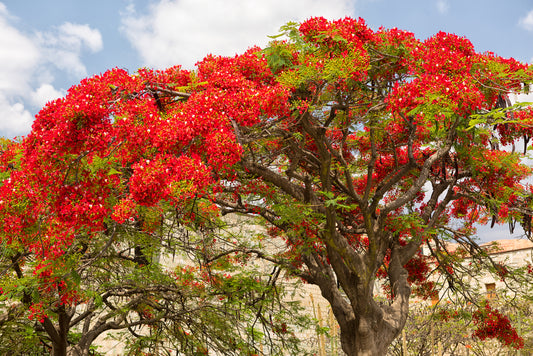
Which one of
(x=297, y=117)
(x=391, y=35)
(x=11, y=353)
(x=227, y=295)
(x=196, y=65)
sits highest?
(x=391, y=35)

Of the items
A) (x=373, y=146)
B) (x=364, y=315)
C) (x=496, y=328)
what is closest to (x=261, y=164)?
(x=373, y=146)

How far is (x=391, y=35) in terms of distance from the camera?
6.47 metres

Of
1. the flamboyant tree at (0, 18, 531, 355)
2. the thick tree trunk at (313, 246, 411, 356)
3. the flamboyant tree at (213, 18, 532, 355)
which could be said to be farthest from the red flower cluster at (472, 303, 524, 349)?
the thick tree trunk at (313, 246, 411, 356)

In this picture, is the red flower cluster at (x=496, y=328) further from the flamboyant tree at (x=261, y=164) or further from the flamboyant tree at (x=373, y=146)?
the flamboyant tree at (x=261, y=164)

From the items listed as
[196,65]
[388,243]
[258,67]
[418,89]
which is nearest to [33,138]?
[196,65]

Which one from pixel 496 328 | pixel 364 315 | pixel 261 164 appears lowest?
pixel 364 315

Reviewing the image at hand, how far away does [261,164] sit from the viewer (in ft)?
21.9

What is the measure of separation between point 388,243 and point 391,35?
11.5ft

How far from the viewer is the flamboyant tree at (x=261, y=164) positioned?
4320mm

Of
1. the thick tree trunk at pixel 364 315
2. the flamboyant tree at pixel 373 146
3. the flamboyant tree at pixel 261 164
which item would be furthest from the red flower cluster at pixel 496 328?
the thick tree trunk at pixel 364 315

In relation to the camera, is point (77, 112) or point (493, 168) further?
point (493, 168)

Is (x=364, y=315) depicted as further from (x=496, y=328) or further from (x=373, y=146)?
(x=496, y=328)

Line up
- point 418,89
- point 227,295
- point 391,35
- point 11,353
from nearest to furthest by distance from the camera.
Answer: point 418,89
point 391,35
point 11,353
point 227,295

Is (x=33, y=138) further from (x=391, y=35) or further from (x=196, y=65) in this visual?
(x=391, y=35)
